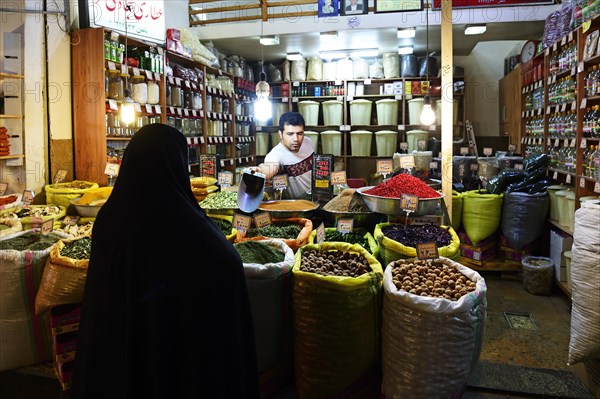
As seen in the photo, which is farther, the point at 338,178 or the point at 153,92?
the point at 153,92

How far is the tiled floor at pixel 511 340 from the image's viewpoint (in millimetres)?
2629

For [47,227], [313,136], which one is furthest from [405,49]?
[47,227]

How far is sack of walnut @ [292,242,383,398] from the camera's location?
2.06 metres

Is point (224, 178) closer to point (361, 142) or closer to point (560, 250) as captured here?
point (560, 250)

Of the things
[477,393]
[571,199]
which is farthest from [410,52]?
[477,393]

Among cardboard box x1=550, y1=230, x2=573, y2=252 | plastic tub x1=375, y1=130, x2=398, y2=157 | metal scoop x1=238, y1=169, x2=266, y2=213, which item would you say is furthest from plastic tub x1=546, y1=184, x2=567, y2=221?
metal scoop x1=238, y1=169, x2=266, y2=213

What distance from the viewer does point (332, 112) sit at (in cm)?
759

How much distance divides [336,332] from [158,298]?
0.94m

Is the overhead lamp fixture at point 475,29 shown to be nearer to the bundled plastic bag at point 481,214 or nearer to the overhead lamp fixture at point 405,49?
the overhead lamp fixture at point 405,49

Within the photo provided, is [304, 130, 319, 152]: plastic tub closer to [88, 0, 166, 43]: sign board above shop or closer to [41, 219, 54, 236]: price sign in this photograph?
[88, 0, 166, 43]: sign board above shop

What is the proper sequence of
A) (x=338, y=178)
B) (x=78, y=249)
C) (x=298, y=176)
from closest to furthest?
(x=78, y=249) → (x=338, y=178) → (x=298, y=176)

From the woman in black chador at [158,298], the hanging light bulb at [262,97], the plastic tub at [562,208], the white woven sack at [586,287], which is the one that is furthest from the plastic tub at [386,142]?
the woman in black chador at [158,298]

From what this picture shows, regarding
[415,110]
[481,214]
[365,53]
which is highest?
[365,53]

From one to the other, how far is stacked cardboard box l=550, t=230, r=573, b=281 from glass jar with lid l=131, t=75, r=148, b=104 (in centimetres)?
430
